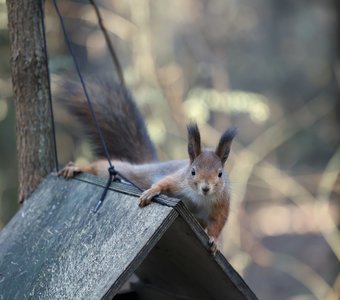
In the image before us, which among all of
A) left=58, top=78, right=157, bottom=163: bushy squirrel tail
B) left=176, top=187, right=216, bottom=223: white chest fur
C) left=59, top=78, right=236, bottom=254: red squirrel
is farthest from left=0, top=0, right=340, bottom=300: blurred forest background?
left=176, top=187, right=216, bottom=223: white chest fur

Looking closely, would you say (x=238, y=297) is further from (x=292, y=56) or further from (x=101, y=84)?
(x=292, y=56)

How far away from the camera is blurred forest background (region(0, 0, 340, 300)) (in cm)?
424

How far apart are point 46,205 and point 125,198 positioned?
0.43 m

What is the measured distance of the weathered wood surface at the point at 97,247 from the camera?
1851 millimetres

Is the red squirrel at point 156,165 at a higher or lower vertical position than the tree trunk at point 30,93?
lower

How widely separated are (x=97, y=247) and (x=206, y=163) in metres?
0.56

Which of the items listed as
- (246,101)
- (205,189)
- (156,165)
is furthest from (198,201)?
(246,101)

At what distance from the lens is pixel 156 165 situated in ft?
9.10

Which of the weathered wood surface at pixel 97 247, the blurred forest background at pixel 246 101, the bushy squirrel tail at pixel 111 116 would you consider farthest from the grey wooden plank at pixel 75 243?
the blurred forest background at pixel 246 101

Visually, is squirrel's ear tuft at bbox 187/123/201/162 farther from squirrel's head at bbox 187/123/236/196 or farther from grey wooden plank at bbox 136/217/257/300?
grey wooden plank at bbox 136/217/257/300

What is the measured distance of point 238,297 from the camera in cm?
212

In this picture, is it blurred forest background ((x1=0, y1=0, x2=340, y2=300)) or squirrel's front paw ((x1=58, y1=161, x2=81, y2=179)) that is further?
blurred forest background ((x1=0, y1=0, x2=340, y2=300))

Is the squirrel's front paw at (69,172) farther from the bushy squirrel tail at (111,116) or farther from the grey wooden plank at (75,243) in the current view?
the bushy squirrel tail at (111,116)

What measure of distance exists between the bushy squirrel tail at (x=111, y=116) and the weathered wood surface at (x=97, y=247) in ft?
1.43
